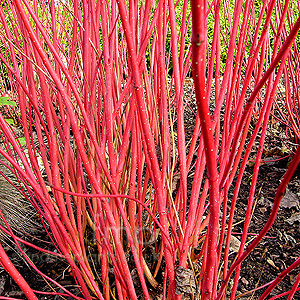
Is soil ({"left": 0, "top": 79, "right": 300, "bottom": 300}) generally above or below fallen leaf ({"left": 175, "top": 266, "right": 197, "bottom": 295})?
below

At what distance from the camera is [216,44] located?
0.84m

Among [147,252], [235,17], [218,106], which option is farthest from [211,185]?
[147,252]

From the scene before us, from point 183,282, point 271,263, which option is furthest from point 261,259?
point 183,282

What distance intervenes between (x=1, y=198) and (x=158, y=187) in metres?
1.32

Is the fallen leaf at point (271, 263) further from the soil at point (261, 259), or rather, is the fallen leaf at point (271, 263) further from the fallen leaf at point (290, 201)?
the fallen leaf at point (290, 201)

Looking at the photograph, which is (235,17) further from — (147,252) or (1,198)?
(1,198)

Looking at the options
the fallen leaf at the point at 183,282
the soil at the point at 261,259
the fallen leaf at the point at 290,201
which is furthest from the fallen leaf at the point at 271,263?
the fallen leaf at the point at 183,282

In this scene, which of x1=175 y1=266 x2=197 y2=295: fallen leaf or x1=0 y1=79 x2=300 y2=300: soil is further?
x1=0 y1=79 x2=300 y2=300: soil

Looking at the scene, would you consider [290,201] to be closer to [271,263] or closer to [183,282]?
[271,263]

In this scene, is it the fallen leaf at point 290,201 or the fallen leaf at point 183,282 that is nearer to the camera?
the fallen leaf at point 183,282

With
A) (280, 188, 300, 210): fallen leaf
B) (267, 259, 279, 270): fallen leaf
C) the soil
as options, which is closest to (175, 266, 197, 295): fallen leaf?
the soil

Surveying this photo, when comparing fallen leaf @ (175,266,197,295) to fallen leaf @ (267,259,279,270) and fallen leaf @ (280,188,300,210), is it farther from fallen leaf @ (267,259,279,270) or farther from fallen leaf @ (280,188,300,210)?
fallen leaf @ (280,188,300,210)

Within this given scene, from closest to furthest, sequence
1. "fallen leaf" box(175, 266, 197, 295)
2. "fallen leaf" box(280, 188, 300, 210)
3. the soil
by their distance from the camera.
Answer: "fallen leaf" box(175, 266, 197, 295) → the soil → "fallen leaf" box(280, 188, 300, 210)

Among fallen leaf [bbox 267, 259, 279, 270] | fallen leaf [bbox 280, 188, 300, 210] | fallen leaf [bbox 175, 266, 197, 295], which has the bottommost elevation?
fallen leaf [bbox 267, 259, 279, 270]
